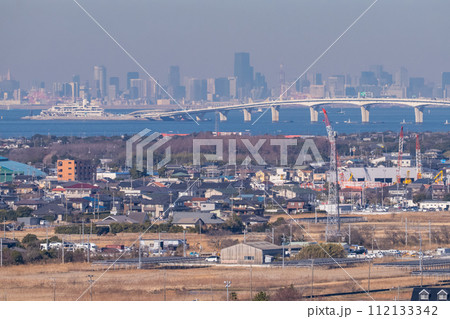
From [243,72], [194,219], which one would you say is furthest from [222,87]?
[194,219]

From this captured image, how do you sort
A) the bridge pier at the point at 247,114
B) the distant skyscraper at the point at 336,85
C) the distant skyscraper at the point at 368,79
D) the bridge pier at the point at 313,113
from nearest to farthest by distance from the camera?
the bridge pier at the point at 247,114, the bridge pier at the point at 313,113, the distant skyscraper at the point at 336,85, the distant skyscraper at the point at 368,79

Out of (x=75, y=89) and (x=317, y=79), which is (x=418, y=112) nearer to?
(x=317, y=79)

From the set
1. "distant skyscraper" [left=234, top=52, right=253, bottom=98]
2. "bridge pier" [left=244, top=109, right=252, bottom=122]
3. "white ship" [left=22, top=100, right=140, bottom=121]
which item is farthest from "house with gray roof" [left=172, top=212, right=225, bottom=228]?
"white ship" [left=22, top=100, right=140, bottom=121]

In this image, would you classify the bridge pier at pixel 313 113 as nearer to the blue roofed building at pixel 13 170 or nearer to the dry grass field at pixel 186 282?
the blue roofed building at pixel 13 170

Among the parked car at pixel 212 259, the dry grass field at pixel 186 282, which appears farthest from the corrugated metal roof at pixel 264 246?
the dry grass field at pixel 186 282

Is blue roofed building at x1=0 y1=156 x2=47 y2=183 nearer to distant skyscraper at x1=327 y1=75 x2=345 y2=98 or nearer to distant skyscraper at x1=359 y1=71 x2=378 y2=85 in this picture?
distant skyscraper at x1=327 y1=75 x2=345 y2=98

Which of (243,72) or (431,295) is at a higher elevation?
(243,72)

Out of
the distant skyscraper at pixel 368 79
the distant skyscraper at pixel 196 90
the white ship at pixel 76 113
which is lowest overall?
the white ship at pixel 76 113
